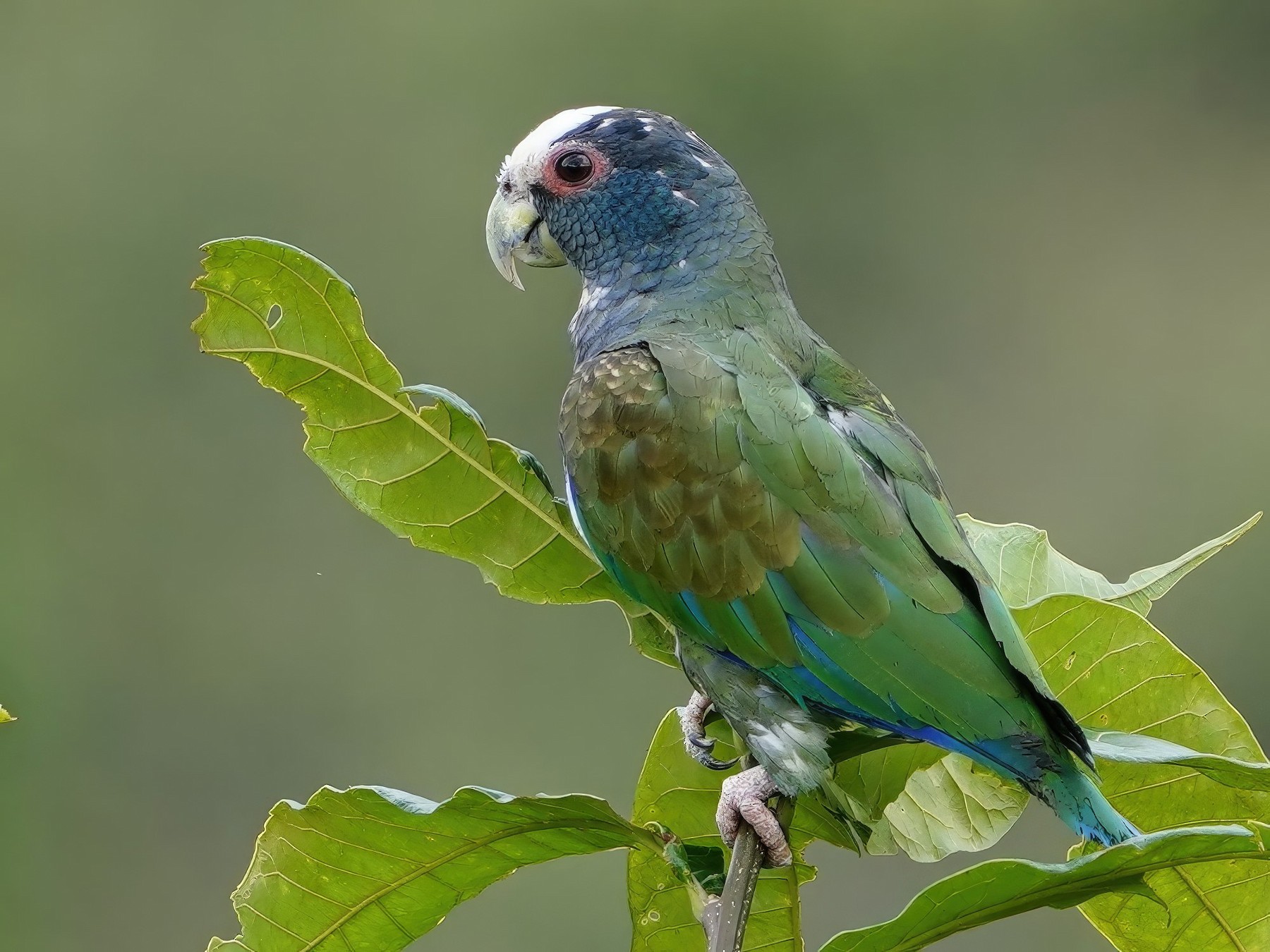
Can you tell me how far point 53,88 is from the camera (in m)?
7.25

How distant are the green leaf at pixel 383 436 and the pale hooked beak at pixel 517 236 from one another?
0.54 m

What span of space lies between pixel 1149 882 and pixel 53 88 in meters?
7.13

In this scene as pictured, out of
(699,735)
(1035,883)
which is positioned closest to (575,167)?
(699,735)

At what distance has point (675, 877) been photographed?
4.24 ft

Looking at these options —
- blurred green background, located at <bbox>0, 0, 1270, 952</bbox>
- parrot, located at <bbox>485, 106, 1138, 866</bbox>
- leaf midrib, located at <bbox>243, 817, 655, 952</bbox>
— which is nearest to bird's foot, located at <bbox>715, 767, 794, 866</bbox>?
parrot, located at <bbox>485, 106, 1138, 866</bbox>

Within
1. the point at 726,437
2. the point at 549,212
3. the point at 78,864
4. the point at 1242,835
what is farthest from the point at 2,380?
the point at 1242,835

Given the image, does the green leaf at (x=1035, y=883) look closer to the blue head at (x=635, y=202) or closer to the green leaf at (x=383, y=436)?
the green leaf at (x=383, y=436)

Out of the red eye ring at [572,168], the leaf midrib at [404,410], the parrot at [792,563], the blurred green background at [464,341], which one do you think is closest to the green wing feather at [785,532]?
the parrot at [792,563]

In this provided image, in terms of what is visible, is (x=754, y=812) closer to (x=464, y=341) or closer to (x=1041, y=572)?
(x=1041, y=572)

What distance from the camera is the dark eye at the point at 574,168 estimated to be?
183 centimetres

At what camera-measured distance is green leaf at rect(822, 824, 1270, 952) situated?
1006mm

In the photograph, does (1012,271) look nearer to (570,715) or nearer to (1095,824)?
(570,715)

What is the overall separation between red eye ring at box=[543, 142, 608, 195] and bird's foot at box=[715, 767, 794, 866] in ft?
2.60

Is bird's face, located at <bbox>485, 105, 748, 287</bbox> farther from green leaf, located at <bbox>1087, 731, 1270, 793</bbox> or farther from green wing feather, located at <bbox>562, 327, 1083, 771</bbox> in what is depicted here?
green leaf, located at <bbox>1087, 731, 1270, 793</bbox>
